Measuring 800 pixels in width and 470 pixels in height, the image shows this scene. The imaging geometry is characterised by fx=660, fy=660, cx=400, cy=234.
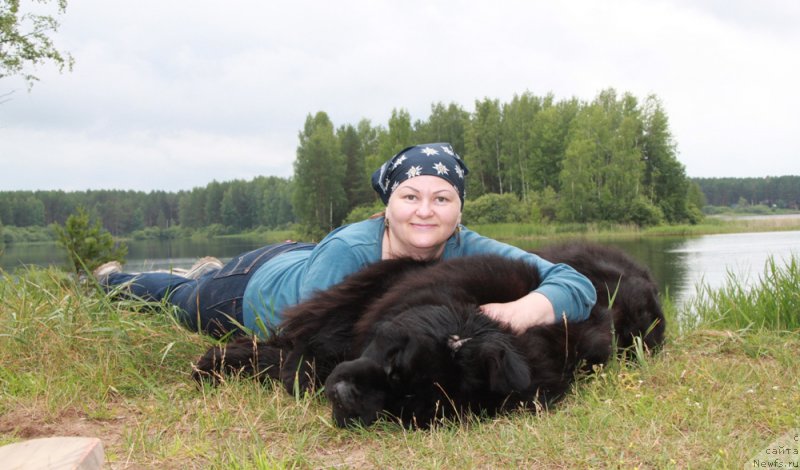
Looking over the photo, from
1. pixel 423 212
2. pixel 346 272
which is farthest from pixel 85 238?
pixel 423 212

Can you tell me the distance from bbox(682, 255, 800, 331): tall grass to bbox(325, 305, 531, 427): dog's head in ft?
9.34

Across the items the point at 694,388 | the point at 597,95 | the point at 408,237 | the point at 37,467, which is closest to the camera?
the point at 37,467

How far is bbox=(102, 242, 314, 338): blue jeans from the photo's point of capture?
4129mm

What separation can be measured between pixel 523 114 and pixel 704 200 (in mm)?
16850

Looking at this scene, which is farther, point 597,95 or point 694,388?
point 597,95

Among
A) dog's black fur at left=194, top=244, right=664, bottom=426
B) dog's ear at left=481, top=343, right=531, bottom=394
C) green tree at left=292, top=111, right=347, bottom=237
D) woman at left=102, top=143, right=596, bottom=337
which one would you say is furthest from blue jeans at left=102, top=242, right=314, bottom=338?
green tree at left=292, top=111, right=347, bottom=237

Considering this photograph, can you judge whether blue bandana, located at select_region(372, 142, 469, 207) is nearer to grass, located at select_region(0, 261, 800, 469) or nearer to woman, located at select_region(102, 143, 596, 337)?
woman, located at select_region(102, 143, 596, 337)

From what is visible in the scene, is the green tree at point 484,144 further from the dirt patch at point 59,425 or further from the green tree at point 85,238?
the dirt patch at point 59,425

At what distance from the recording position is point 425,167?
11.2ft

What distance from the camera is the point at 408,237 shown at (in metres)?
3.41

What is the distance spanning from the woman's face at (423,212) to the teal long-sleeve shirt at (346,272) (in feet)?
0.54

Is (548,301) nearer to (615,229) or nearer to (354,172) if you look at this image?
(615,229)

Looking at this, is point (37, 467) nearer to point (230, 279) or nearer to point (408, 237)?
point (408, 237)

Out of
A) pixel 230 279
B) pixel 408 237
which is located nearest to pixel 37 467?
pixel 408 237
